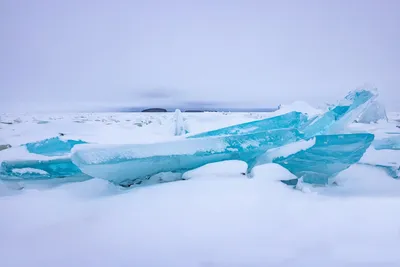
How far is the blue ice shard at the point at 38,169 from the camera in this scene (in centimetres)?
146

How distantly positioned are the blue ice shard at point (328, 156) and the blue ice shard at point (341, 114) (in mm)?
285

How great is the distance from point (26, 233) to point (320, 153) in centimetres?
148

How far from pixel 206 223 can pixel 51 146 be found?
1.64 m

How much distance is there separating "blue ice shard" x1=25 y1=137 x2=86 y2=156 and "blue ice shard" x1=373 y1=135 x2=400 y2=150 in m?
2.62

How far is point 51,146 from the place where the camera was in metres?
1.95

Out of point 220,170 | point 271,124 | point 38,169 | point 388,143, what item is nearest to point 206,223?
point 220,170

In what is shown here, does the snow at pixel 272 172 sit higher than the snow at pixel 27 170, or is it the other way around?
the snow at pixel 272 172

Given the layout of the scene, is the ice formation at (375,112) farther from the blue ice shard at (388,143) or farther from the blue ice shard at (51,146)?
the blue ice shard at (51,146)

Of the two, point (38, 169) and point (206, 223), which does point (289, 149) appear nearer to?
point (206, 223)

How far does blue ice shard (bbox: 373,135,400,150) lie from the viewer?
2205mm

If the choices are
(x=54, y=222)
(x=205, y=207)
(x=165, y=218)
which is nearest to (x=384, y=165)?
(x=205, y=207)

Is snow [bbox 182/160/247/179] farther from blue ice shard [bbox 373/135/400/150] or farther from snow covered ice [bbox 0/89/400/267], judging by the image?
blue ice shard [bbox 373/135/400/150]

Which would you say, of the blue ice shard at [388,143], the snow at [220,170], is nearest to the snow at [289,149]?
the snow at [220,170]

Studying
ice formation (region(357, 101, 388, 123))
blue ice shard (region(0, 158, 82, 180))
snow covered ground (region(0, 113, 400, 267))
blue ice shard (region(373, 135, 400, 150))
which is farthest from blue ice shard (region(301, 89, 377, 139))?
blue ice shard (region(0, 158, 82, 180))
